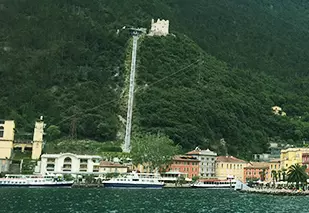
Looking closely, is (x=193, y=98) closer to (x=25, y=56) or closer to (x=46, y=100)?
(x=46, y=100)

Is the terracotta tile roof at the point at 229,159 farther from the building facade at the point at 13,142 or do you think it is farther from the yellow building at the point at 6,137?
the yellow building at the point at 6,137

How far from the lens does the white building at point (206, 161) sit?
13875 cm

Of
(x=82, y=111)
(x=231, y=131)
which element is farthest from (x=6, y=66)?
(x=231, y=131)

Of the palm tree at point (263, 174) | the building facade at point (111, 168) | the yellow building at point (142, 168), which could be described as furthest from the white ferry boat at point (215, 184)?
the building facade at point (111, 168)

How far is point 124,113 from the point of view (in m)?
156

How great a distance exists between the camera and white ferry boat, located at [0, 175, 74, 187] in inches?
4331

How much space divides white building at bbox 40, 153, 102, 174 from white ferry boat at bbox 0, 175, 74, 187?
1081 centimetres

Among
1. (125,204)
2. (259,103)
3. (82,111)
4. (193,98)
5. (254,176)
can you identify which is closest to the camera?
(125,204)

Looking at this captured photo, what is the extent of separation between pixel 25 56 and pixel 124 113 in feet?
131

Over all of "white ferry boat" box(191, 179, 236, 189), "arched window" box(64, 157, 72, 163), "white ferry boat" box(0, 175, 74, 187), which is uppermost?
"arched window" box(64, 157, 72, 163)

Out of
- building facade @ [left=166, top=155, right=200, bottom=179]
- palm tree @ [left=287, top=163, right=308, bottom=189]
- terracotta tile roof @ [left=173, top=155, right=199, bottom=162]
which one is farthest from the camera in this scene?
terracotta tile roof @ [left=173, top=155, right=199, bottom=162]

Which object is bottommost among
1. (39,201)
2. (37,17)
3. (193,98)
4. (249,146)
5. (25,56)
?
(39,201)

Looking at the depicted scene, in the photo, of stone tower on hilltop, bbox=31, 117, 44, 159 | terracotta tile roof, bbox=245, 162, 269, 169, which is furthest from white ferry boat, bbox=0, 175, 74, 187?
terracotta tile roof, bbox=245, 162, 269, 169

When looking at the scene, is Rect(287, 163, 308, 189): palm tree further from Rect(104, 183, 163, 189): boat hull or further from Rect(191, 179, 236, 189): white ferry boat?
Rect(104, 183, 163, 189): boat hull
